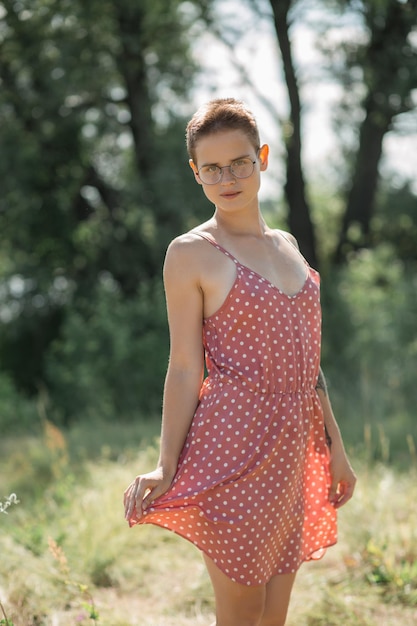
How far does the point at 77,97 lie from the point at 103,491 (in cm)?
675

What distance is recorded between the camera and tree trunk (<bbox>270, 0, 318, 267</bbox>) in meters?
8.84

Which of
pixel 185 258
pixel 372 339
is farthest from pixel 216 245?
pixel 372 339

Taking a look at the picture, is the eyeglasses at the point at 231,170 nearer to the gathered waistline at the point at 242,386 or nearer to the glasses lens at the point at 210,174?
the glasses lens at the point at 210,174

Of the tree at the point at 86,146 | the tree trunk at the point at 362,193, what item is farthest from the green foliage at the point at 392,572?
the tree trunk at the point at 362,193

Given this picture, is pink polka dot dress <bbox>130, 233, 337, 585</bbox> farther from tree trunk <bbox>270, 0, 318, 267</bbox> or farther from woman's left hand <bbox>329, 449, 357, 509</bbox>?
tree trunk <bbox>270, 0, 318, 267</bbox>

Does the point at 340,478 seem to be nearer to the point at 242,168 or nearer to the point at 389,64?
the point at 242,168

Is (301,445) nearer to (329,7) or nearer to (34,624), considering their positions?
(34,624)

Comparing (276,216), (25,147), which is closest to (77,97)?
(25,147)

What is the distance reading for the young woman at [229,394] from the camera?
2.19 metres

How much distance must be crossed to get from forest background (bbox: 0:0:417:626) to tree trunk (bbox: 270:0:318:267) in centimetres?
2

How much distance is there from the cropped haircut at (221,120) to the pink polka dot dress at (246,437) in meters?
0.31

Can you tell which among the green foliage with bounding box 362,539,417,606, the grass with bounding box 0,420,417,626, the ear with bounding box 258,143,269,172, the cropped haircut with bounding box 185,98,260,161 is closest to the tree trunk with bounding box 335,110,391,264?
the grass with bounding box 0,420,417,626

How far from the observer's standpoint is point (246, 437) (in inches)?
87.2

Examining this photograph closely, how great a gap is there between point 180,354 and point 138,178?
8.76m
